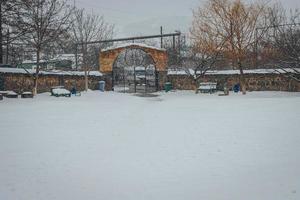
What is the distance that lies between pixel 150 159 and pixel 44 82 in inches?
922

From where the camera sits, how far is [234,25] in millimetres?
31438

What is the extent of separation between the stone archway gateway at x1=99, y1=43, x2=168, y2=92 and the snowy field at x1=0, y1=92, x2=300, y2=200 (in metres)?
21.3

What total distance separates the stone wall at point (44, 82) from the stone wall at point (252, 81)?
6993mm

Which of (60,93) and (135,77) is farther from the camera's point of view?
(135,77)

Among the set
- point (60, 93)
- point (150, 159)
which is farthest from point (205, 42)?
point (150, 159)

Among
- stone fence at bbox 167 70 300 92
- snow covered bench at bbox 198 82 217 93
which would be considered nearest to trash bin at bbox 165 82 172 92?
stone fence at bbox 167 70 300 92

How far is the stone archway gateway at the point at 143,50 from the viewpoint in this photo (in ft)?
113

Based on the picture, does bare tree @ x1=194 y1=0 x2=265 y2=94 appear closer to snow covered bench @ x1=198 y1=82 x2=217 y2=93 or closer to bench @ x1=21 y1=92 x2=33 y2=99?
snow covered bench @ x1=198 y1=82 x2=217 y2=93

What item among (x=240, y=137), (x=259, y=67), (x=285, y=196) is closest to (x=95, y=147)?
(x=240, y=137)

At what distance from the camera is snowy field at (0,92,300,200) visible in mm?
6414

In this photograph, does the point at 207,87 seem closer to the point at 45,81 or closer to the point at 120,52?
the point at 120,52

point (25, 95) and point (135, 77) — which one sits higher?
point (135, 77)

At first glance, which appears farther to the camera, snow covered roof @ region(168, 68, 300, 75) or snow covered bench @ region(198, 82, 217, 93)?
snow covered bench @ region(198, 82, 217, 93)

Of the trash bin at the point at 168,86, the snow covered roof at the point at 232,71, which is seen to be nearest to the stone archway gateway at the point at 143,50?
the trash bin at the point at 168,86
